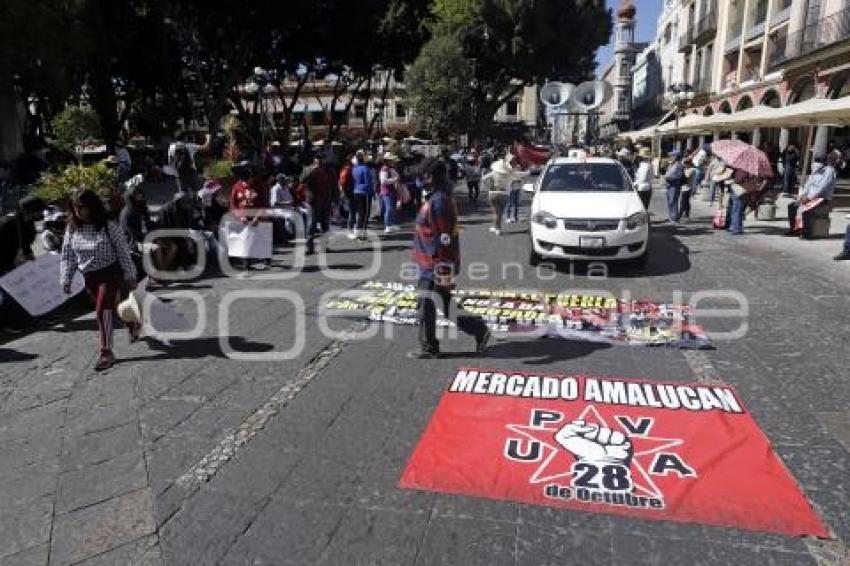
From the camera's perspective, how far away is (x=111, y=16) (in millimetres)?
24047

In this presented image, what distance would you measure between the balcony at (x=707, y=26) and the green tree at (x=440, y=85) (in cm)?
1392

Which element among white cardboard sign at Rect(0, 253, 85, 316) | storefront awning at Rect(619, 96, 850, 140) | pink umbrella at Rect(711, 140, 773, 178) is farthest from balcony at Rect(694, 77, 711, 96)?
white cardboard sign at Rect(0, 253, 85, 316)

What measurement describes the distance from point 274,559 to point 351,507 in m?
0.51

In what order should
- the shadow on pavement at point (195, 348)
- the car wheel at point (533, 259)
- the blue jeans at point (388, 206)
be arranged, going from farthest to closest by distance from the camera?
the blue jeans at point (388, 206)
the car wheel at point (533, 259)
the shadow on pavement at point (195, 348)

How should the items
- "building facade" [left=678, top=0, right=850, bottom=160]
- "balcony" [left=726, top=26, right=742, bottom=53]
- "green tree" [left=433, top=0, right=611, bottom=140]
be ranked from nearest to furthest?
"building facade" [left=678, top=0, right=850, bottom=160] < "balcony" [left=726, top=26, right=742, bottom=53] < "green tree" [left=433, top=0, right=611, bottom=140]

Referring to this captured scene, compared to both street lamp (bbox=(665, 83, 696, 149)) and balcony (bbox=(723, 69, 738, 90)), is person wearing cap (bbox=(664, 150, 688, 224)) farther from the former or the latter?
balcony (bbox=(723, 69, 738, 90))

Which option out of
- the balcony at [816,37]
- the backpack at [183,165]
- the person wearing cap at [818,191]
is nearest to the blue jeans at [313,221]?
the backpack at [183,165]

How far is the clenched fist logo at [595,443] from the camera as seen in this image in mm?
3789

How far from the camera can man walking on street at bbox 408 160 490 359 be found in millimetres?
5168

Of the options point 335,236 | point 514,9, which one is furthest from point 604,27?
point 335,236

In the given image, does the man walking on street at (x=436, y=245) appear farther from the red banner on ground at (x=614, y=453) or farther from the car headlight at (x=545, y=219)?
the car headlight at (x=545, y=219)

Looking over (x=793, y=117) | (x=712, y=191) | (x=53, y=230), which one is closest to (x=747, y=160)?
(x=793, y=117)

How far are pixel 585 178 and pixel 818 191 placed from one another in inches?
196

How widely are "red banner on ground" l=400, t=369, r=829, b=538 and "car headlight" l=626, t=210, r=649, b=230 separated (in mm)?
4161
